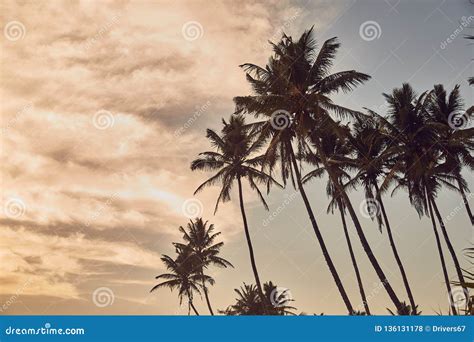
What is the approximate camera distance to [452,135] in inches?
1044

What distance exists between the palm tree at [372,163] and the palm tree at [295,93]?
6956 mm

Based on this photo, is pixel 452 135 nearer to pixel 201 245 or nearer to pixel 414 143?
pixel 414 143

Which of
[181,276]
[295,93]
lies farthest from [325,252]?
[181,276]

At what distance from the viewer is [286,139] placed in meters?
23.1

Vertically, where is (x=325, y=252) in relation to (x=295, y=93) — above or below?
below

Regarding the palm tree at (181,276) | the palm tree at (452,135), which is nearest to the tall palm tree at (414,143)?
the palm tree at (452,135)

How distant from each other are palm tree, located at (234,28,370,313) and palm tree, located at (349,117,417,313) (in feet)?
22.8

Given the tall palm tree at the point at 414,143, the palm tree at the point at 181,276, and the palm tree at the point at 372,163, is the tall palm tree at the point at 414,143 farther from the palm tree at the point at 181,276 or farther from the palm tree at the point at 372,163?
the palm tree at the point at 181,276

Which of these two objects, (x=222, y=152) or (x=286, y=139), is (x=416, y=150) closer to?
(x=286, y=139)

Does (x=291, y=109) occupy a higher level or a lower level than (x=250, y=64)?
lower

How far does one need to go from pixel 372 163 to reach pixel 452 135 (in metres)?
4.97
